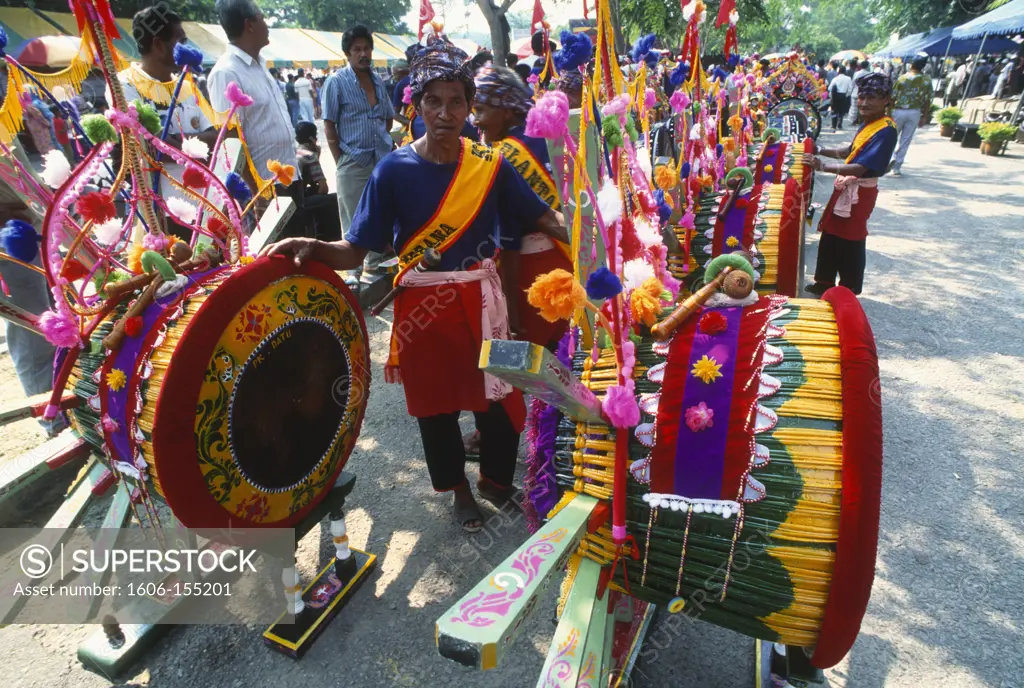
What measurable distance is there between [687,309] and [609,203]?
0.38m

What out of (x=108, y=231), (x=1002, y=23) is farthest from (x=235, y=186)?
(x=1002, y=23)

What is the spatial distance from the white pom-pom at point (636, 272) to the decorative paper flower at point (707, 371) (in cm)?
25

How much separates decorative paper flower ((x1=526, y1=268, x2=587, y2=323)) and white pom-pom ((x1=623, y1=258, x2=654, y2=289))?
218 mm

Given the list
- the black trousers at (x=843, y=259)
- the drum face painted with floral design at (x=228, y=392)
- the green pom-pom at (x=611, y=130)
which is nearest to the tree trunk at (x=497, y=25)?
the black trousers at (x=843, y=259)

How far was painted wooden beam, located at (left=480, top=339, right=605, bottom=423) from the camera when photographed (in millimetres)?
1112

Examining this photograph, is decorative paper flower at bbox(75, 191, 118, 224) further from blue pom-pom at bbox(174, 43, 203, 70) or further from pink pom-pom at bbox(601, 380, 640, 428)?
pink pom-pom at bbox(601, 380, 640, 428)

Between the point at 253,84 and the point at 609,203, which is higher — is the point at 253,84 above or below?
above

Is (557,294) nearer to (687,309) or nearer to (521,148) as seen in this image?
(687,309)

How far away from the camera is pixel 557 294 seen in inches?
A: 50.9

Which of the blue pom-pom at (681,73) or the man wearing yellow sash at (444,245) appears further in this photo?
the blue pom-pom at (681,73)

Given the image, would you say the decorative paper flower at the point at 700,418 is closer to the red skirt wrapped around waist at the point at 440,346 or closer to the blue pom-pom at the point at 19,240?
the red skirt wrapped around waist at the point at 440,346

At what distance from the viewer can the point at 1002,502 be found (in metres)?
2.86

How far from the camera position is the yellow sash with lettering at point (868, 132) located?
4129 millimetres

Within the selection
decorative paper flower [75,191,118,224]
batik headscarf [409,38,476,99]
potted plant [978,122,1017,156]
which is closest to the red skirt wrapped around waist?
batik headscarf [409,38,476,99]
